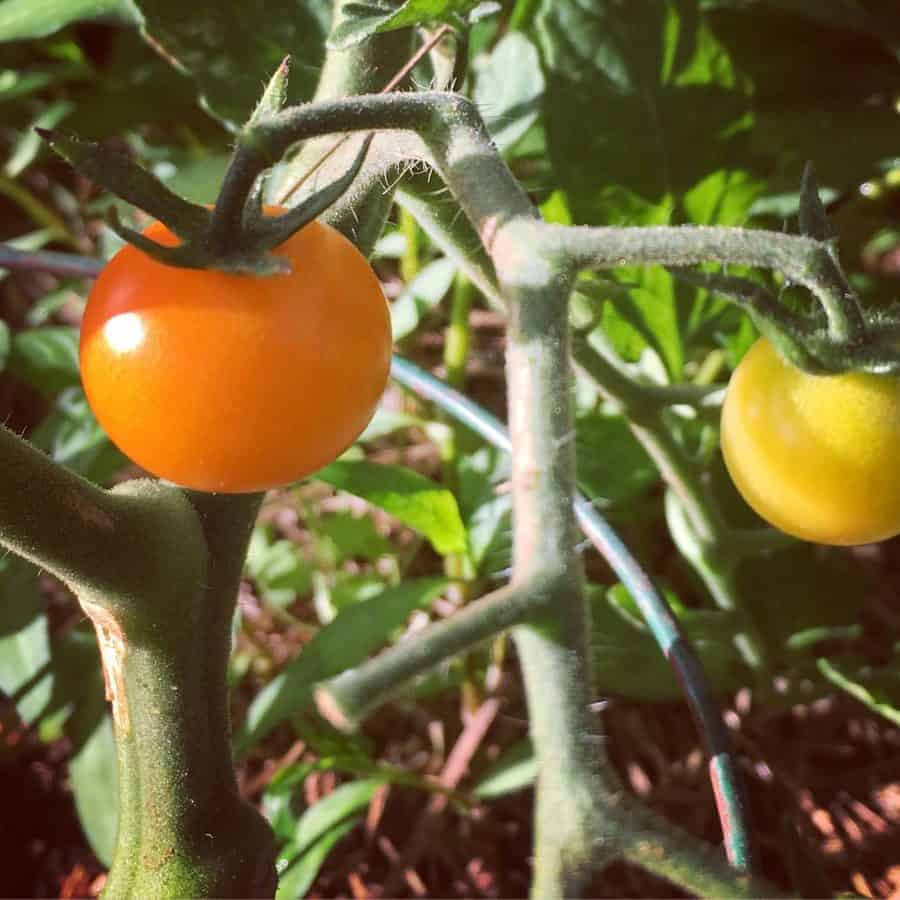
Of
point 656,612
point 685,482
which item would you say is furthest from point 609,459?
point 656,612

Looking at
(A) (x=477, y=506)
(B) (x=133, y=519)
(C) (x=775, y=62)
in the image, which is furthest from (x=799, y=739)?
(B) (x=133, y=519)

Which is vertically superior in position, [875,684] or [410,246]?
[410,246]

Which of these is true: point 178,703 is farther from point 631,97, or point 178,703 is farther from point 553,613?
point 631,97

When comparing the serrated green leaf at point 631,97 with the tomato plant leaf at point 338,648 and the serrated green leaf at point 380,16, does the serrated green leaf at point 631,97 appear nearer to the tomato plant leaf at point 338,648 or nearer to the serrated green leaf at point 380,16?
the serrated green leaf at point 380,16

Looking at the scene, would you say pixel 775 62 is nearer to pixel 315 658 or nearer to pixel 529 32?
pixel 529 32

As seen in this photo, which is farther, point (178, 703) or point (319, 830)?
point (319, 830)

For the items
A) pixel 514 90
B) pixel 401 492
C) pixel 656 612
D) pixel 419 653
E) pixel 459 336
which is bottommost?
pixel 419 653
